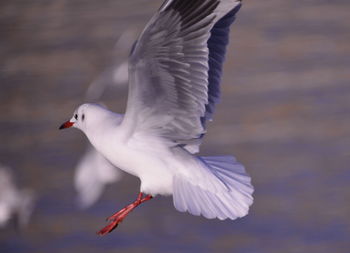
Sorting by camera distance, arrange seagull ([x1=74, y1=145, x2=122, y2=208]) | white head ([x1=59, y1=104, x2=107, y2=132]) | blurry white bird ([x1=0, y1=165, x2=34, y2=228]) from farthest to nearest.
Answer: blurry white bird ([x1=0, y1=165, x2=34, y2=228]), seagull ([x1=74, y1=145, x2=122, y2=208]), white head ([x1=59, y1=104, x2=107, y2=132])

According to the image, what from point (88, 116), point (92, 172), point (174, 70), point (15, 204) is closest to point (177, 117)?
point (174, 70)

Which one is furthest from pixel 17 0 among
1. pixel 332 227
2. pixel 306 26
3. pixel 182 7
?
pixel 182 7

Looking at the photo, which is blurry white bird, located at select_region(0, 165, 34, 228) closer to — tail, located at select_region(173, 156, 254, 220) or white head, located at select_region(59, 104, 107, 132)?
white head, located at select_region(59, 104, 107, 132)

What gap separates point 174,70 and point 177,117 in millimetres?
217

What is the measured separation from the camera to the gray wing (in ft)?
9.32

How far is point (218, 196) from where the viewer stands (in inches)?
121

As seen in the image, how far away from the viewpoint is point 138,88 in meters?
2.92

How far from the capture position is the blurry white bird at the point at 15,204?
4.34 meters

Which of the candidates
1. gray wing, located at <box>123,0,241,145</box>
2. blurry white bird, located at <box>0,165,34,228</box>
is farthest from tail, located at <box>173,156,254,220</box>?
blurry white bird, located at <box>0,165,34,228</box>

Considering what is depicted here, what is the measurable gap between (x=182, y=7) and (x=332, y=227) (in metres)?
1.47

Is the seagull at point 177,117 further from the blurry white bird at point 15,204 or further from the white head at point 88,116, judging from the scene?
the blurry white bird at point 15,204

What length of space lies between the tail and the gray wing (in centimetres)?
18

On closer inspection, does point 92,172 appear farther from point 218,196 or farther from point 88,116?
point 218,196

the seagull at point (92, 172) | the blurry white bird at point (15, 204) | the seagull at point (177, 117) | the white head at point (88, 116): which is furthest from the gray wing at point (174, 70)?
the blurry white bird at point (15, 204)
